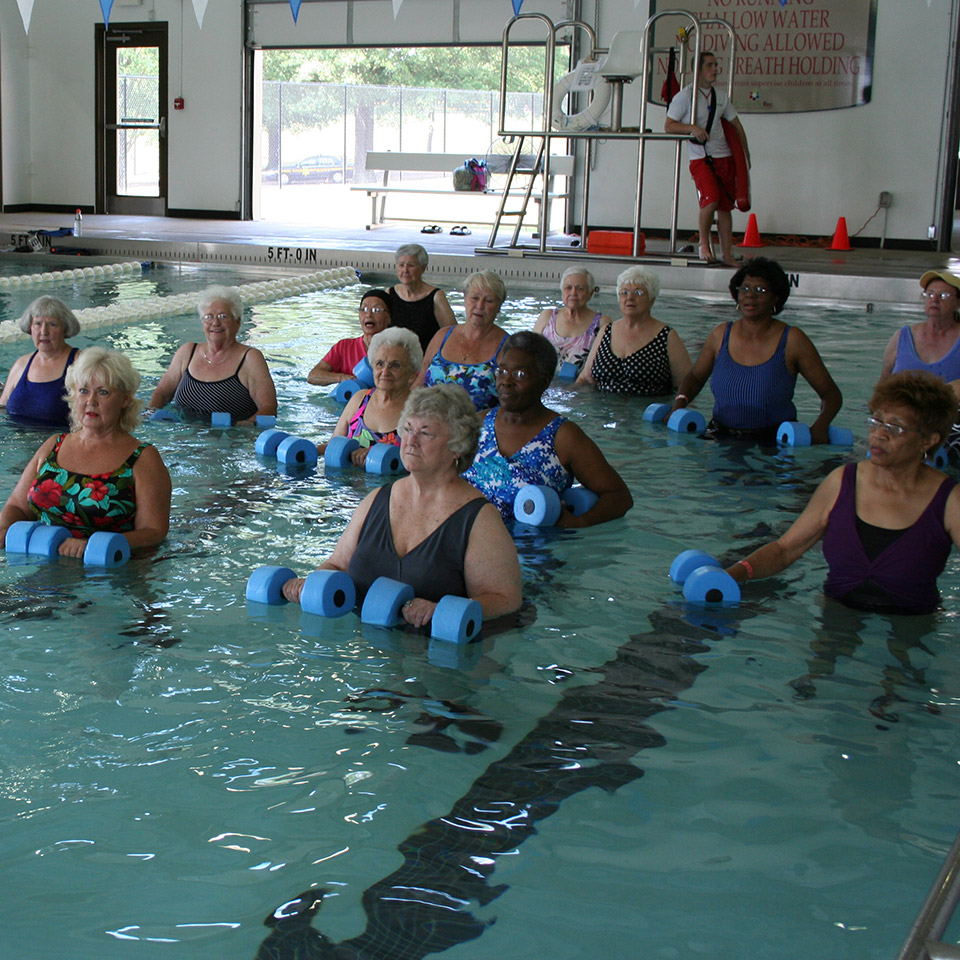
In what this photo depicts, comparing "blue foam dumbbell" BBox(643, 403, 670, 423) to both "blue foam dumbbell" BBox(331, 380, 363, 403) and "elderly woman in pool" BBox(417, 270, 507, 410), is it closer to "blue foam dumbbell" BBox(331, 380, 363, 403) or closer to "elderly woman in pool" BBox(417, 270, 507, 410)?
"elderly woman in pool" BBox(417, 270, 507, 410)

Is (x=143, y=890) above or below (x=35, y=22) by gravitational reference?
below

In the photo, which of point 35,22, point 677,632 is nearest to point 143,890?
point 677,632

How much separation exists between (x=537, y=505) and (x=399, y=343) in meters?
1.21

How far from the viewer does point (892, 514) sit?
151 inches

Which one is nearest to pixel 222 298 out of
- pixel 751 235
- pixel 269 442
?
pixel 269 442

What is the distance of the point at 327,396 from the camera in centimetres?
808

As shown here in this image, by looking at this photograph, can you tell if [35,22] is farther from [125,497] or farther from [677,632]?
[677,632]

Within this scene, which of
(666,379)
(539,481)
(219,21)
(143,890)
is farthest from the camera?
(219,21)

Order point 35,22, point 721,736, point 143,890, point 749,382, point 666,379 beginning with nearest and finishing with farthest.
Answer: point 143,890 → point 721,736 → point 749,382 → point 666,379 → point 35,22

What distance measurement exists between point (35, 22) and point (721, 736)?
20.7 meters

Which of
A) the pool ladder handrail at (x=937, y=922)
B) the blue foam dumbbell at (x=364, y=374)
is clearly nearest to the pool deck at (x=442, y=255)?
the blue foam dumbbell at (x=364, y=374)

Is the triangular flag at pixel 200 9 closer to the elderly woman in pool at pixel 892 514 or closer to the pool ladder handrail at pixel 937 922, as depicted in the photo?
the elderly woman in pool at pixel 892 514

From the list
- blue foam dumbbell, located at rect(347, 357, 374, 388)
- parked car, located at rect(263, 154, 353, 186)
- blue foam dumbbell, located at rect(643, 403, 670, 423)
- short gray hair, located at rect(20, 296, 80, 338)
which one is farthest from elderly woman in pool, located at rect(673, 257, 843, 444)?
parked car, located at rect(263, 154, 353, 186)

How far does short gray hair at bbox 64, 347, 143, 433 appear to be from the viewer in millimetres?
4363
